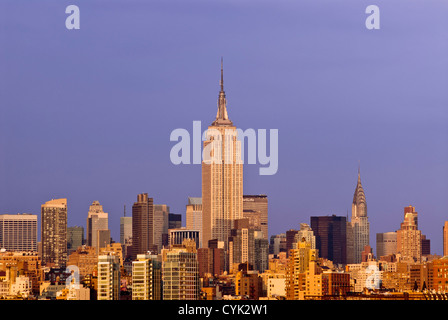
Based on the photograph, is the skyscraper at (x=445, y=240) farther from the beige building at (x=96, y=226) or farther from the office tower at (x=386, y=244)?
the beige building at (x=96, y=226)

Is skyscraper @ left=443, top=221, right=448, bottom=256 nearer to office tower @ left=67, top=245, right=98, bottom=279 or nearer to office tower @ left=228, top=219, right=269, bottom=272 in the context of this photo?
office tower @ left=228, top=219, right=269, bottom=272

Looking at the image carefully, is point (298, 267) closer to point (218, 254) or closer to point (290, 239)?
point (290, 239)

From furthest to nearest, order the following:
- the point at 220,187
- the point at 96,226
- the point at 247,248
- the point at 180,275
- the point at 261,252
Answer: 1. the point at 220,187
2. the point at 247,248
3. the point at 261,252
4. the point at 96,226
5. the point at 180,275

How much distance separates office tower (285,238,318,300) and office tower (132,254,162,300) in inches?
236

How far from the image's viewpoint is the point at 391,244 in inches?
2343

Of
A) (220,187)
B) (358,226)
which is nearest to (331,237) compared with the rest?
(358,226)

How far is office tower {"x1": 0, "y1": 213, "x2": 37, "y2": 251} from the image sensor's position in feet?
176

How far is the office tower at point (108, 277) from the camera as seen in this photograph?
37.9 meters

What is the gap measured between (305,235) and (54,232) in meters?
16.3

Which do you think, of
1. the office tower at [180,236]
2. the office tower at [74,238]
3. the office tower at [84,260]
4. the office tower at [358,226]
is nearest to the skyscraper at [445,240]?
the office tower at [358,226]

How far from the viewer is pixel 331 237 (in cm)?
6284

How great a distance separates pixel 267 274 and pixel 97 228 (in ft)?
49.1

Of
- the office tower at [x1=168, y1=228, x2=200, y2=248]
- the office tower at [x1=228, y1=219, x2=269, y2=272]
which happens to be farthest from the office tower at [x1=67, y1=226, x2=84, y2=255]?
the office tower at [x1=228, y1=219, x2=269, y2=272]
